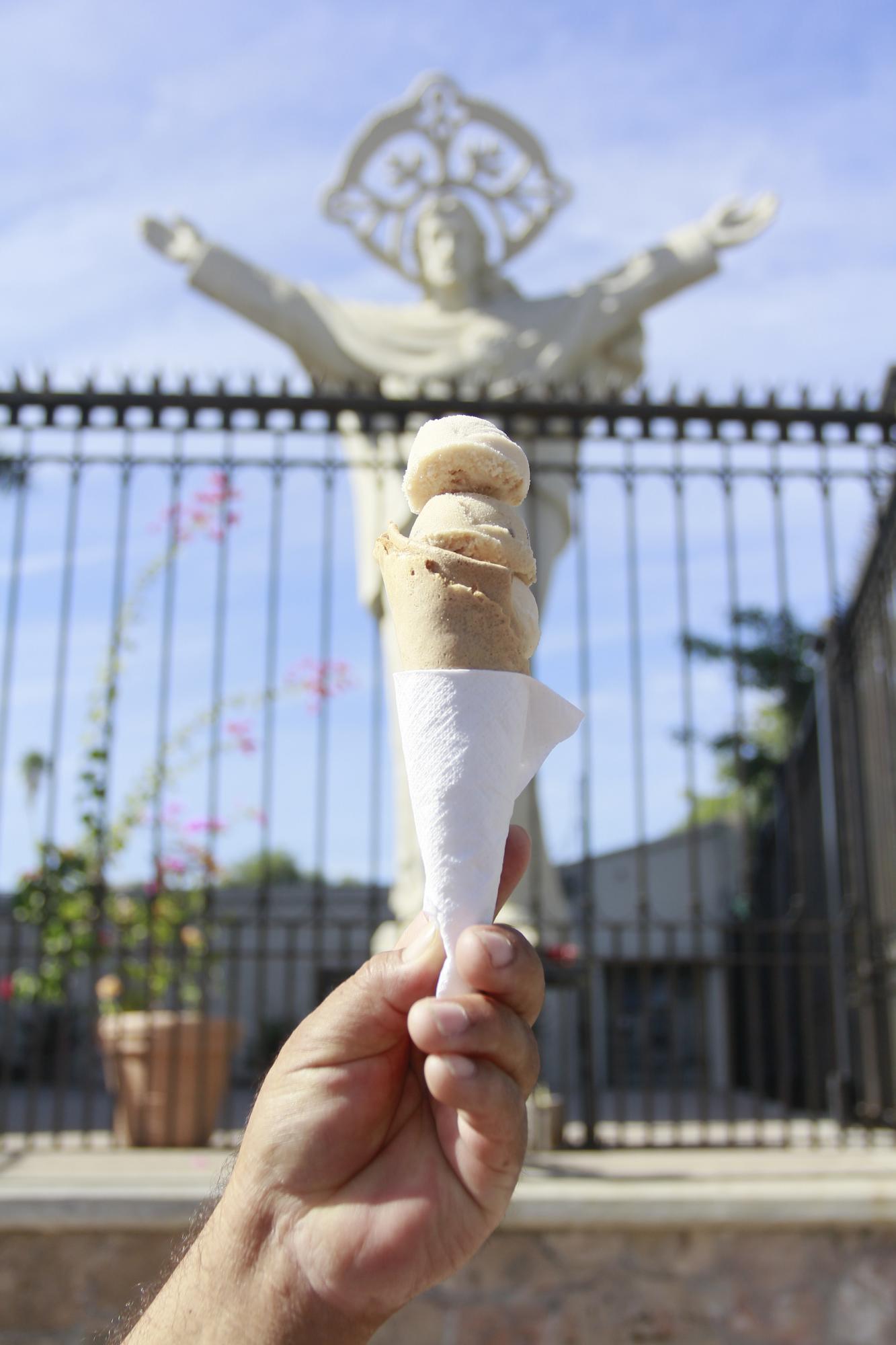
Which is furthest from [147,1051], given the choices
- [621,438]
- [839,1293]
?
[621,438]

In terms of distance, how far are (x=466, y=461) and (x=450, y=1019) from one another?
1.98ft

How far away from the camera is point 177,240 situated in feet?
17.3

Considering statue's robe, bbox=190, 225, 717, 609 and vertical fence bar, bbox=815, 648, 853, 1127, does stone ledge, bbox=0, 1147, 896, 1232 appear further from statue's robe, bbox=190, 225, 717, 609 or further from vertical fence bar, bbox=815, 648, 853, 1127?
statue's robe, bbox=190, 225, 717, 609

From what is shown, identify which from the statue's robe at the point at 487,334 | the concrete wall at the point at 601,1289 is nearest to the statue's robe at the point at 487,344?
the statue's robe at the point at 487,334

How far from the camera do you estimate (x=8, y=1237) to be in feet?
10.5

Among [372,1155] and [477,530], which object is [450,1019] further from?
[477,530]

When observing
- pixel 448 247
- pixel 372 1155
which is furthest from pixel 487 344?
pixel 372 1155

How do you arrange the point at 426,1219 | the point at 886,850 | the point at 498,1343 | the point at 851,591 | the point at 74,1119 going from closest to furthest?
1. the point at 426,1219
2. the point at 498,1343
3. the point at 886,850
4. the point at 851,591
5. the point at 74,1119

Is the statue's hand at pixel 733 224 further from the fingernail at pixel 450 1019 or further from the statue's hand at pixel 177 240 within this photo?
the fingernail at pixel 450 1019

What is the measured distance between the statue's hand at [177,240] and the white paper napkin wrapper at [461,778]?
4502 mm

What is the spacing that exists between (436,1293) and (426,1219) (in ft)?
7.73

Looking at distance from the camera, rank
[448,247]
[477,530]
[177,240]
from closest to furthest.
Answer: [477,530] → [177,240] → [448,247]

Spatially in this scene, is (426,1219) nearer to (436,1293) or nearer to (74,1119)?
(436,1293)

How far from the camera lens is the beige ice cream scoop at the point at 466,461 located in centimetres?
133
